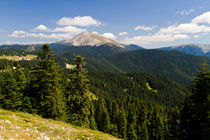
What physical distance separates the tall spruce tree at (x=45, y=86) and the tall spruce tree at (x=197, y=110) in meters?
22.5

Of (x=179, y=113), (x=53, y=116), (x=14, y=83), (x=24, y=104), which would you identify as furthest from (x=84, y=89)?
(x=179, y=113)

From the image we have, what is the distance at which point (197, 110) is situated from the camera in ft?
57.9

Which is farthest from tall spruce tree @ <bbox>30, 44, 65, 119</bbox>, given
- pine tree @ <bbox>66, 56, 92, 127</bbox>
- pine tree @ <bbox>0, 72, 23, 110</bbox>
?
pine tree @ <bbox>0, 72, 23, 110</bbox>

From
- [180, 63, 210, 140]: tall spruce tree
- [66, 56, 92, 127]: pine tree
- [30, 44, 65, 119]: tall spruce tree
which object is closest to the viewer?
[180, 63, 210, 140]: tall spruce tree

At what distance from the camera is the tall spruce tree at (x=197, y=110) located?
17.4m

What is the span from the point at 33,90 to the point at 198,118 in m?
28.8

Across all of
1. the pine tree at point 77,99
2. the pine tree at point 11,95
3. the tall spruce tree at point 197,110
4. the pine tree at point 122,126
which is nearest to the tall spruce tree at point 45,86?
the pine tree at point 77,99

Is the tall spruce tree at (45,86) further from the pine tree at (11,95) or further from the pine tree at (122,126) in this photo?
the pine tree at (122,126)

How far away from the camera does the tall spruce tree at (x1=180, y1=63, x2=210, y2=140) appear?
17.4 metres

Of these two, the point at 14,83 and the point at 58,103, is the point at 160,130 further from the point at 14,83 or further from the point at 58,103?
the point at 14,83

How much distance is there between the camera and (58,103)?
27.0 m

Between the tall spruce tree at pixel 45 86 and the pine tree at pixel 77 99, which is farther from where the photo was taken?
the pine tree at pixel 77 99

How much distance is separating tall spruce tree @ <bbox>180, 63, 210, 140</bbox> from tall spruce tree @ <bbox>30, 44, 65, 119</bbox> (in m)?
22.5

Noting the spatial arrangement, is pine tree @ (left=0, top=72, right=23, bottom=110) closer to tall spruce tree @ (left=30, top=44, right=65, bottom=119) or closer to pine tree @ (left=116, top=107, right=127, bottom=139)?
tall spruce tree @ (left=30, top=44, right=65, bottom=119)
